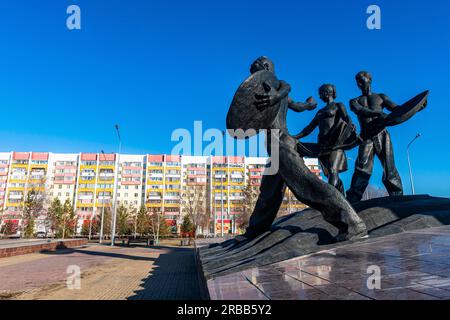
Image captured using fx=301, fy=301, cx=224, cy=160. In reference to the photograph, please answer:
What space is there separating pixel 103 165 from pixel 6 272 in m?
56.4

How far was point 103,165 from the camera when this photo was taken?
210ft

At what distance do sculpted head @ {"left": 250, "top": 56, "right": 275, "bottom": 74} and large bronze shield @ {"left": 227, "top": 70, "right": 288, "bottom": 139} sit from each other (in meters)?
0.47

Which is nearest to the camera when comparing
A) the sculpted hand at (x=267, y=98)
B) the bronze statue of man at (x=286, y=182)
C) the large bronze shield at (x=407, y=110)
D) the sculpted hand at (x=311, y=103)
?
the bronze statue of man at (x=286, y=182)

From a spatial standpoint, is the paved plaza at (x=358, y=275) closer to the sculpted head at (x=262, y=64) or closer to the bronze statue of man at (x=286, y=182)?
the bronze statue of man at (x=286, y=182)

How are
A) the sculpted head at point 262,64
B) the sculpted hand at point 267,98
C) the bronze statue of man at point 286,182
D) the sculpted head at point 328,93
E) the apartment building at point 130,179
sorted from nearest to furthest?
1. the bronze statue of man at point 286,182
2. the sculpted hand at point 267,98
3. the sculpted head at point 262,64
4. the sculpted head at point 328,93
5. the apartment building at point 130,179

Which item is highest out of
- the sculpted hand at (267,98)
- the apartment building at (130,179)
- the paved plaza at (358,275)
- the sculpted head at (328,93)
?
the apartment building at (130,179)

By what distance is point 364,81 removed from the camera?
8883 millimetres

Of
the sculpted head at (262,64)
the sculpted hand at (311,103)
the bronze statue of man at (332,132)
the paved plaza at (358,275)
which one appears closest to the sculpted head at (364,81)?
the bronze statue of man at (332,132)

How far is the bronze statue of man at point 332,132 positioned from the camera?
8070 millimetres

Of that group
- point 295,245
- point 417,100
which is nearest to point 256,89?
point 295,245
